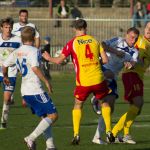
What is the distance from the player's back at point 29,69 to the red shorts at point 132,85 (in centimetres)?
206

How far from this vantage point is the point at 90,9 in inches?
1480

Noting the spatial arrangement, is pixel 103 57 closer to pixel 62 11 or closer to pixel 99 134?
pixel 99 134

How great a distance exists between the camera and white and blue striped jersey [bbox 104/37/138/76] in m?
13.1

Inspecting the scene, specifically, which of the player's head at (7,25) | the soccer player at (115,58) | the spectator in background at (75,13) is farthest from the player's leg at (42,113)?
the spectator in background at (75,13)

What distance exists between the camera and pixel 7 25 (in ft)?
50.3

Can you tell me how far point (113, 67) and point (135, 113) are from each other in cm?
82

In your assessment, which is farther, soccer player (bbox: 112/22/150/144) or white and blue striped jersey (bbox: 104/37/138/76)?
soccer player (bbox: 112/22/150/144)

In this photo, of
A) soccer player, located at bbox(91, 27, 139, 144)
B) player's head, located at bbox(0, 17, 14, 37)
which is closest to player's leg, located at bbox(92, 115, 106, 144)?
soccer player, located at bbox(91, 27, 139, 144)

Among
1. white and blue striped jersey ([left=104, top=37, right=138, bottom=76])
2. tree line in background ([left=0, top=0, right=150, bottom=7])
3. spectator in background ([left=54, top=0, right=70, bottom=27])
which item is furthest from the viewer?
tree line in background ([left=0, top=0, right=150, bottom=7])

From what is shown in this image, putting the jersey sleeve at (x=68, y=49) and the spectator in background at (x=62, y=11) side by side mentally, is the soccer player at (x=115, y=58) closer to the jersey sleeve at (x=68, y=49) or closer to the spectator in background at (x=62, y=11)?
the jersey sleeve at (x=68, y=49)

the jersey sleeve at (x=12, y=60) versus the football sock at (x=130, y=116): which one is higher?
the jersey sleeve at (x=12, y=60)

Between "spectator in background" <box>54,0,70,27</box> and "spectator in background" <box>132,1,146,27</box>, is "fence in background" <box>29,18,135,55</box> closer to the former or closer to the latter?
"spectator in background" <box>132,1,146,27</box>

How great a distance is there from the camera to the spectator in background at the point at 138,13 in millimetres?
34281

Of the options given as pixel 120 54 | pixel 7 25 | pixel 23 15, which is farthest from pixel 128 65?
pixel 23 15
